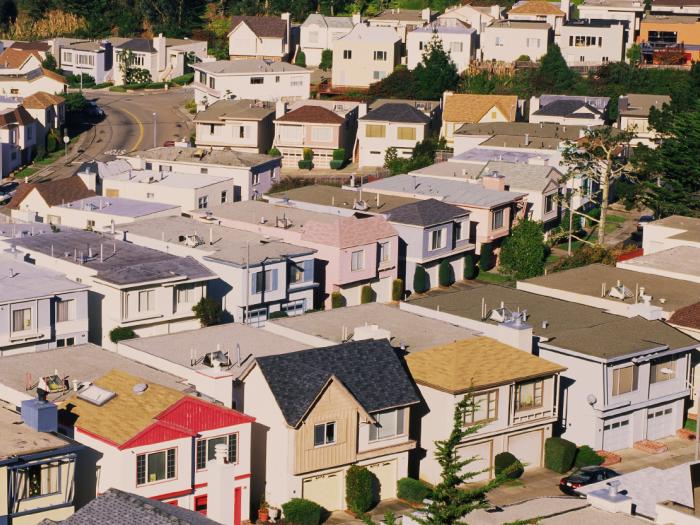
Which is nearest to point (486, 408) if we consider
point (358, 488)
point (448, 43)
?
point (358, 488)

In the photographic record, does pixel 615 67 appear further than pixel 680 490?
Yes

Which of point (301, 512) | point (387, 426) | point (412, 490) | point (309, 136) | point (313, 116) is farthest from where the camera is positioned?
point (313, 116)

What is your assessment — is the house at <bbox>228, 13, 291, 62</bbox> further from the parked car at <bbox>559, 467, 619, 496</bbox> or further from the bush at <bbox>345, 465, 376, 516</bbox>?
the bush at <bbox>345, 465, 376, 516</bbox>

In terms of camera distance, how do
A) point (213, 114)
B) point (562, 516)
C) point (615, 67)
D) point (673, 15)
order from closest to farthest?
point (562, 516)
point (213, 114)
point (615, 67)
point (673, 15)

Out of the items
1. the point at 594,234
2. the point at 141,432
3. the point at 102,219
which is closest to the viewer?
the point at 141,432

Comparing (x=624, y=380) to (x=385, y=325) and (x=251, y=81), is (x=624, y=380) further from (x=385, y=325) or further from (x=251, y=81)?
(x=251, y=81)

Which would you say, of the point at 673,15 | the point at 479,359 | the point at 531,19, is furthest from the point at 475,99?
the point at 479,359

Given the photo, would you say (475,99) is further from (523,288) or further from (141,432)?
(141,432)

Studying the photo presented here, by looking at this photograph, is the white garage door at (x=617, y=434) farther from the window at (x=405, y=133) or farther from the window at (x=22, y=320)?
the window at (x=405, y=133)
